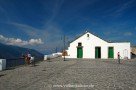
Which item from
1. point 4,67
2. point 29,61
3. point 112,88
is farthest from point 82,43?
point 112,88

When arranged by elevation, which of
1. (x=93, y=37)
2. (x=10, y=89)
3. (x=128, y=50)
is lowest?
(x=10, y=89)

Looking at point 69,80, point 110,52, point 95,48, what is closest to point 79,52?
point 95,48

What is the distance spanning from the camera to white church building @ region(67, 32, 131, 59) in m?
43.0

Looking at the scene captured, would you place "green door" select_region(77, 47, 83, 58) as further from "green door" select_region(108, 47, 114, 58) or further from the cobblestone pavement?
the cobblestone pavement

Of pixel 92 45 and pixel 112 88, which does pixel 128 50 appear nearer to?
pixel 92 45

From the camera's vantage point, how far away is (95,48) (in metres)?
44.4

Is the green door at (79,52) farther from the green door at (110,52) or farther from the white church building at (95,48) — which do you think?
the green door at (110,52)

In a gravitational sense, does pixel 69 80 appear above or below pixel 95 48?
below

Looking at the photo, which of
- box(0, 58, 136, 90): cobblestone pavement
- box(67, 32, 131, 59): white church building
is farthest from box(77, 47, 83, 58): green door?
box(0, 58, 136, 90): cobblestone pavement

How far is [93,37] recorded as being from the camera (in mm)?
45031

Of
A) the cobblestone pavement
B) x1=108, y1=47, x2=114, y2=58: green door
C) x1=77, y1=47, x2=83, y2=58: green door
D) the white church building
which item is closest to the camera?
the cobblestone pavement

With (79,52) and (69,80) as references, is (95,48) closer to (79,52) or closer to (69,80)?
(79,52)

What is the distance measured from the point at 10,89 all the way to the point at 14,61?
51.5ft

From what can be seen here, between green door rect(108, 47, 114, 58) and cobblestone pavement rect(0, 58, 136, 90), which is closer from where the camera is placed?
cobblestone pavement rect(0, 58, 136, 90)
